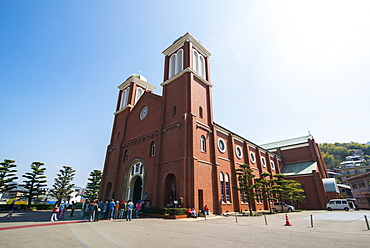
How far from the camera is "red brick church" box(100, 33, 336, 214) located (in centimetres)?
1791

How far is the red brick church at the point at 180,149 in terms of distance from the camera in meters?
17.9

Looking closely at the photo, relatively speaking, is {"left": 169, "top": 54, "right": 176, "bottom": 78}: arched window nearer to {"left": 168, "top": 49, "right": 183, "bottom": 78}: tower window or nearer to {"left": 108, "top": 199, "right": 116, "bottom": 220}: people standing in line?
{"left": 168, "top": 49, "right": 183, "bottom": 78}: tower window

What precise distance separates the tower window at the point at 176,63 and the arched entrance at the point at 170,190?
13.1 metres

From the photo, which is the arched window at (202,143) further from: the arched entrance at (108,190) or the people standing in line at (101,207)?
the arched entrance at (108,190)

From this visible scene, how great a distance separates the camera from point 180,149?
1780 cm

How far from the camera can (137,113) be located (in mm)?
27531

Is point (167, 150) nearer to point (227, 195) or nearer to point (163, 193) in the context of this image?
point (163, 193)

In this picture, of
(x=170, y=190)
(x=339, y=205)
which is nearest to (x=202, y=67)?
(x=170, y=190)

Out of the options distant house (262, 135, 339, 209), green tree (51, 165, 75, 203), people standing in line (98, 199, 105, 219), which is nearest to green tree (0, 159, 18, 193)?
green tree (51, 165, 75, 203)

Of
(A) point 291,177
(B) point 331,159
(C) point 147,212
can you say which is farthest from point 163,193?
(B) point 331,159

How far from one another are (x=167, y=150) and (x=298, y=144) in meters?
33.0

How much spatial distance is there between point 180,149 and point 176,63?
12.4 m

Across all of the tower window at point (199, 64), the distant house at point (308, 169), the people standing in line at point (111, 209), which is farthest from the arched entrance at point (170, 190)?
the distant house at point (308, 169)

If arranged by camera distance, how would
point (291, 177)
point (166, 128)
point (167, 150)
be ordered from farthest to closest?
point (291, 177), point (166, 128), point (167, 150)
